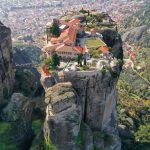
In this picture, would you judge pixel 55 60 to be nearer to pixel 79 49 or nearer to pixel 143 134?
pixel 79 49

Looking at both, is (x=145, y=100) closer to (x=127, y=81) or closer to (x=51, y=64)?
(x=127, y=81)

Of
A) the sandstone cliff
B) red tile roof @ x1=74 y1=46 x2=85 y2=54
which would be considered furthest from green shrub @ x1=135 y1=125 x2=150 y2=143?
red tile roof @ x1=74 y1=46 x2=85 y2=54

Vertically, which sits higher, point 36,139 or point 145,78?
point 36,139

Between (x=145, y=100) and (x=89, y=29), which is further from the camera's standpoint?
(x=145, y=100)

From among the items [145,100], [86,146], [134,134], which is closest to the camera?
[86,146]

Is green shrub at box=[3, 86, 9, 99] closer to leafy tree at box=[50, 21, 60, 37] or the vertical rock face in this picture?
the vertical rock face

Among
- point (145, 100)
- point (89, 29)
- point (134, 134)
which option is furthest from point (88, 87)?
point (145, 100)
